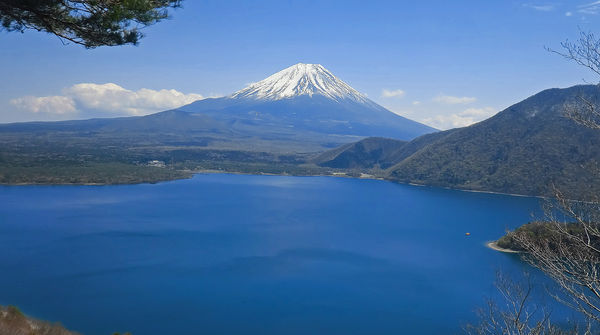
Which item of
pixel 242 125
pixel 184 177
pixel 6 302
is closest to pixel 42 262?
pixel 6 302

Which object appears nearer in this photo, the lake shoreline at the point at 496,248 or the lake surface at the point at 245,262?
the lake surface at the point at 245,262

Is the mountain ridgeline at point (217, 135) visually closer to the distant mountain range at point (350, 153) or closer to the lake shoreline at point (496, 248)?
the distant mountain range at point (350, 153)

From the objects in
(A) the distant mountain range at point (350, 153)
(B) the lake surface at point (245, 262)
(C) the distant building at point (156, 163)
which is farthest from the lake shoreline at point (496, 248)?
(C) the distant building at point (156, 163)

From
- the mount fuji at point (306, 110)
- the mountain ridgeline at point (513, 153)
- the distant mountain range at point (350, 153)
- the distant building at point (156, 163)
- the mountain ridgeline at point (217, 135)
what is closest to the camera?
the distant mountain range at point (350, 153)

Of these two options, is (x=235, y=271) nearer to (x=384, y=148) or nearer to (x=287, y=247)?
(x=287, y=247)

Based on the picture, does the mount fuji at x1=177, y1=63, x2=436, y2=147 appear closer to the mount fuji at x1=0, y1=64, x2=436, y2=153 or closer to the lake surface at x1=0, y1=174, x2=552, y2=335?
the mount fuji at x1=0, y1=64, x2=436, y2=153

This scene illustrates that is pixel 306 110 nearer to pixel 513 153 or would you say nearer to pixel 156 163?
pixel 156 163
